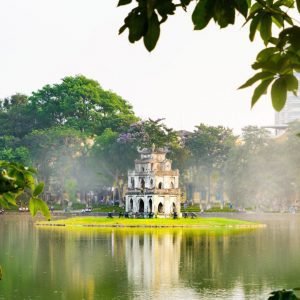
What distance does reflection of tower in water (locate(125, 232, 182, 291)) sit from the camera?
28155mm

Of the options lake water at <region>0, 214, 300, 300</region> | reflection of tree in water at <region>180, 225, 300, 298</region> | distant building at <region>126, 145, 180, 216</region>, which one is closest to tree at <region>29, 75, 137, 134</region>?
distant building at <region>126, 145, 180, 216</region>

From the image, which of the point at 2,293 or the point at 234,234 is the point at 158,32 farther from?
the point at 234,234

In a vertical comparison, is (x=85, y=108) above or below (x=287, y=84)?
above

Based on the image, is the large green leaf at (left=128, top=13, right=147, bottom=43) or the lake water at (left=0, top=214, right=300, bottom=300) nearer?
the large green leaf at (left=128, top=13, right=147, bottom=43)

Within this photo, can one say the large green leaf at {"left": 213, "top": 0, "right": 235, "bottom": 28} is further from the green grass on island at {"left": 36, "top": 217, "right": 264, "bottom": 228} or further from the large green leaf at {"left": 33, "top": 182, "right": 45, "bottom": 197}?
the green grass on island at {"left": 36, "top": 217, "right": 264, "bottom": 228}

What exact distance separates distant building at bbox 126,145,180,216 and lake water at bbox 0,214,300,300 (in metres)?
12.4

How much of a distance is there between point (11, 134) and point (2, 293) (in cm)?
7667

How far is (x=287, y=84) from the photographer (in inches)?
91.3

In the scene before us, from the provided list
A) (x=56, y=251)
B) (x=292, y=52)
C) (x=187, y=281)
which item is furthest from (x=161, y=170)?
(x=292, y=52)

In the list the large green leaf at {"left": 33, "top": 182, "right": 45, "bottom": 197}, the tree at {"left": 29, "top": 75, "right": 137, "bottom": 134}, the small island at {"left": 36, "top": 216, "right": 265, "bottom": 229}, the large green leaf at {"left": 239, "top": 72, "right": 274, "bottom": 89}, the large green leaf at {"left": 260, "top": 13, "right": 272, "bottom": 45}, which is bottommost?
the small island at {"left": 36, "top": 216, "right": 265, "bottom": 229}

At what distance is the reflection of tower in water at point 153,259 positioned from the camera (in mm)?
28155

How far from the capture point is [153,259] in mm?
35906

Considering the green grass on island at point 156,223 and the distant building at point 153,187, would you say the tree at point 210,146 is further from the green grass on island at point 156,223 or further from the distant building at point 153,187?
the green grass on island at point 156,223

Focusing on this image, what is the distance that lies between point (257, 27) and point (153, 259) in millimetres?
33974
